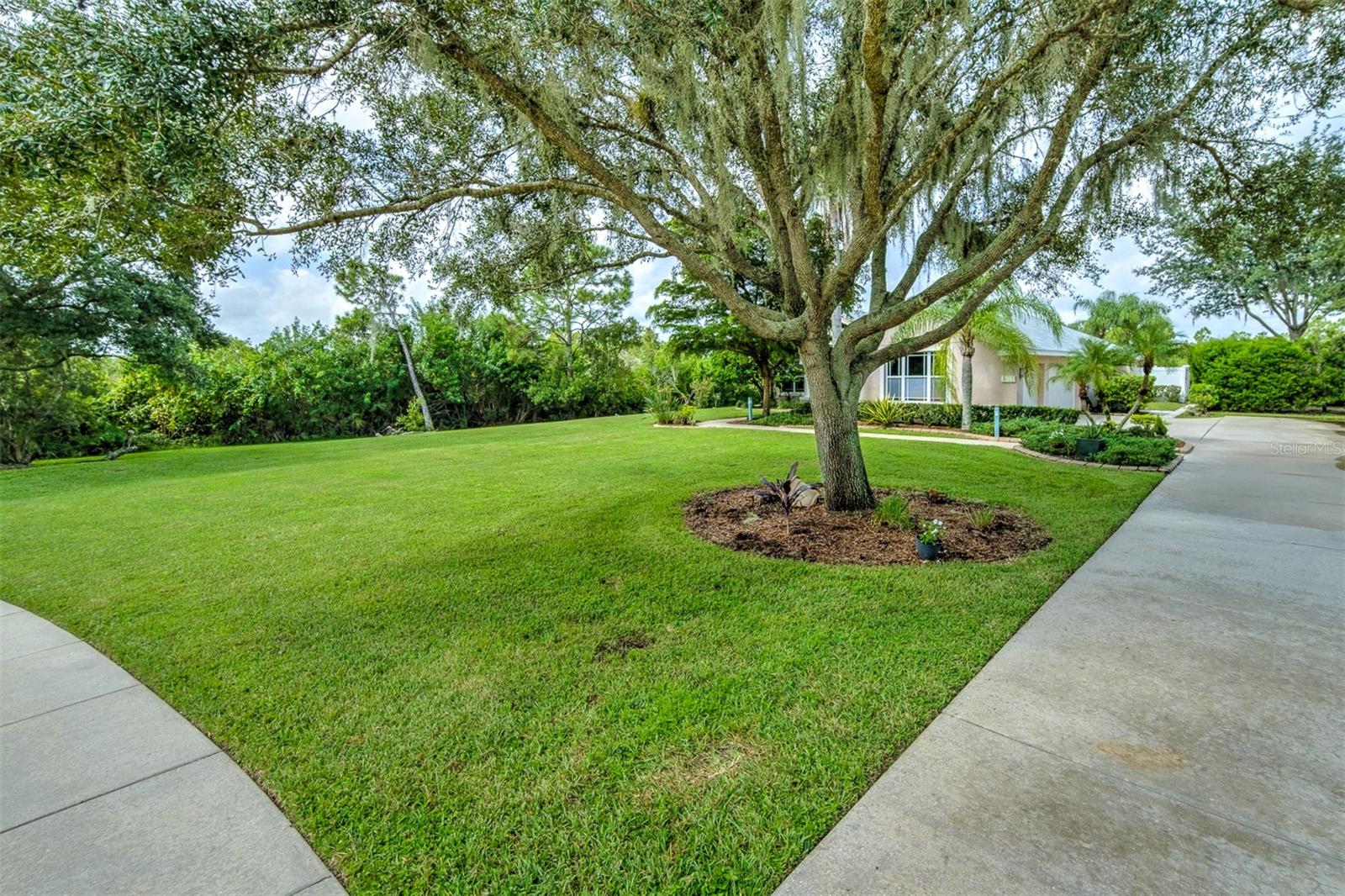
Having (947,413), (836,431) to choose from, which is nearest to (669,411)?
(947,413)

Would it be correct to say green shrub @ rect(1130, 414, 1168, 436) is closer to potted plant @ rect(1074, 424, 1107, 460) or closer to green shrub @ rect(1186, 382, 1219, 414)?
potted plant @ rect(1074, 424, 1107, 460)

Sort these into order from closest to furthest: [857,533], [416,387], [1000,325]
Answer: [857,533], [1000,325], [416,387]

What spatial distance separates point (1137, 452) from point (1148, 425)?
3.96m

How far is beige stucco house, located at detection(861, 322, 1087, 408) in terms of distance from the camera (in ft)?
52.3

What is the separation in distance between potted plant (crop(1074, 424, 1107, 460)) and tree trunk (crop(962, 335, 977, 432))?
3.99 m

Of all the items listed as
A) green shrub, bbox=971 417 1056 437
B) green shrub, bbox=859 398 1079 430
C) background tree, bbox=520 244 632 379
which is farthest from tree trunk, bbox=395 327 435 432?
green shrub, bbox=971 417 1056 437

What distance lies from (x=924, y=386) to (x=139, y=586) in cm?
1825

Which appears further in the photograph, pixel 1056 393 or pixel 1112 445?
pixel 1056 393

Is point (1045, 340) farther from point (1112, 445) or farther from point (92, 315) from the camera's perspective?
point (92, 315)

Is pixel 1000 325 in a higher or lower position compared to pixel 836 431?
higher

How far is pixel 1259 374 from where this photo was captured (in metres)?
18.0

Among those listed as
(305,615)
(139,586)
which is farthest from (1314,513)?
(139,586)

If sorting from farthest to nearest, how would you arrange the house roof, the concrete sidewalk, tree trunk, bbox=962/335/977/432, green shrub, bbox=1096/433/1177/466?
the house roof < tree trunk, bbox=962/335/977/432 < green shrub, bbox=1096/433/1177/466 < the concrete sidewalk

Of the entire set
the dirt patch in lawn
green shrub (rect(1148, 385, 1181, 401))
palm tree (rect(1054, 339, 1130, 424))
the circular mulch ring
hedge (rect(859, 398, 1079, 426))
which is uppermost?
palm tree (rect(1054, 339, 1130, 424))
